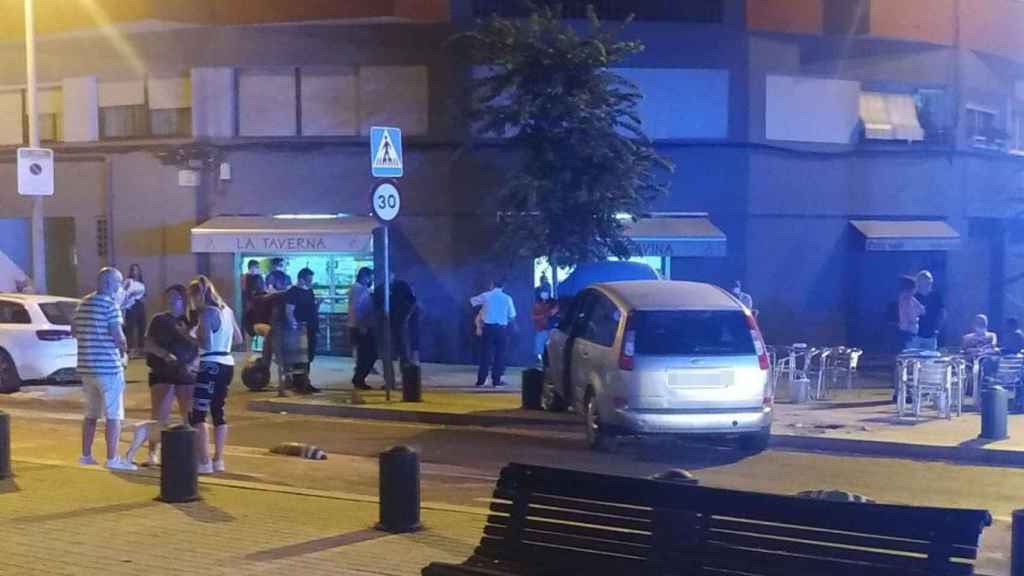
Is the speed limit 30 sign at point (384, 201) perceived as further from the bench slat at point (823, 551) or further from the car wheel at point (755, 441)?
the bench slat at point (823, 551)

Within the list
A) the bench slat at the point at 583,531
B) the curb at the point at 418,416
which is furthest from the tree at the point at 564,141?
the bench slat at the point at 583,531

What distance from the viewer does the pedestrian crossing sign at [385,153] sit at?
1622cm

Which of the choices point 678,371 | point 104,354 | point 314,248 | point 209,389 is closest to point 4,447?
point 104,354

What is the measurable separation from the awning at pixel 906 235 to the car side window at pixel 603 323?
454 inches

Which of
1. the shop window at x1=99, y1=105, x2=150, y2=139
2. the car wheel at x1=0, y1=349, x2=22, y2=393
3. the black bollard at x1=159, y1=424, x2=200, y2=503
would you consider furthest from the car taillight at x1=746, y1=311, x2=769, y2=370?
the shop window at x1=99, y1=105, x2=150, y2=139

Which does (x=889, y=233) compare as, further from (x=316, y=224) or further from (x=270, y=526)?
(x=270, y=526)

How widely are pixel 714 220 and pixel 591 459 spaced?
447 inches

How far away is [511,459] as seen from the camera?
1299 centimetres

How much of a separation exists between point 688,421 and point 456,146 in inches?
452

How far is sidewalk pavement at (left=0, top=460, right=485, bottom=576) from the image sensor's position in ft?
25.3

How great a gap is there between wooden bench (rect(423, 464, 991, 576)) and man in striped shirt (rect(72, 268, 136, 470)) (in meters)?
5.66

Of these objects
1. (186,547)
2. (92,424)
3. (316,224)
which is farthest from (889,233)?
(186,547)

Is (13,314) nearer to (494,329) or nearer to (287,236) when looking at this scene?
(287,236)

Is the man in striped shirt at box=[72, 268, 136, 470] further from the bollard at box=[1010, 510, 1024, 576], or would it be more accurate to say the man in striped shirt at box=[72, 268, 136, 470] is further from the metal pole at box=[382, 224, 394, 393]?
the bollard at box=[1010, 510, 1024, 576]
